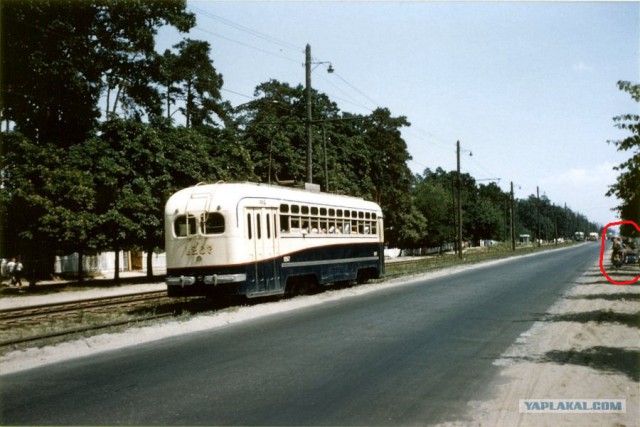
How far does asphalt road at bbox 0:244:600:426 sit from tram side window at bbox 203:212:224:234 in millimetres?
3490

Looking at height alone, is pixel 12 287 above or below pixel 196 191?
below

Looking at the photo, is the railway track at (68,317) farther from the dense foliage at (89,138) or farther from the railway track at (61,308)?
the dense foliage at (89,138)

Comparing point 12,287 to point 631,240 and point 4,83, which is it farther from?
point 631,240

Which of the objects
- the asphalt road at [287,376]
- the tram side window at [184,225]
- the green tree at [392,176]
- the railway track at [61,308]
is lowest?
the railway track at [61,308]

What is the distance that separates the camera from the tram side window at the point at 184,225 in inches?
635

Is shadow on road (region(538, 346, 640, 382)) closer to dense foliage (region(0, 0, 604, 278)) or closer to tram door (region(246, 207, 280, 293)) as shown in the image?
tram door (region(246, 207, 280, 293))

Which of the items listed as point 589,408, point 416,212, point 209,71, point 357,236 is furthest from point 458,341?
point 416,212

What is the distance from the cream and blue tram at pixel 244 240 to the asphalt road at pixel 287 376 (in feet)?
8.98

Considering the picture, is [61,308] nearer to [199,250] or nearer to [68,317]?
[68,317]

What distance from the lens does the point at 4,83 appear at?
1071 inches

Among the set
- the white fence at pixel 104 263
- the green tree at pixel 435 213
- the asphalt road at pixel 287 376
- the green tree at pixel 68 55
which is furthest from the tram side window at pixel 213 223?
the green tree at pixel 435 213

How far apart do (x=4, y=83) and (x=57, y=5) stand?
4.42m

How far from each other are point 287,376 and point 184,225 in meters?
9.35

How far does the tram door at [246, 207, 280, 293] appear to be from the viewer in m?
16.2
